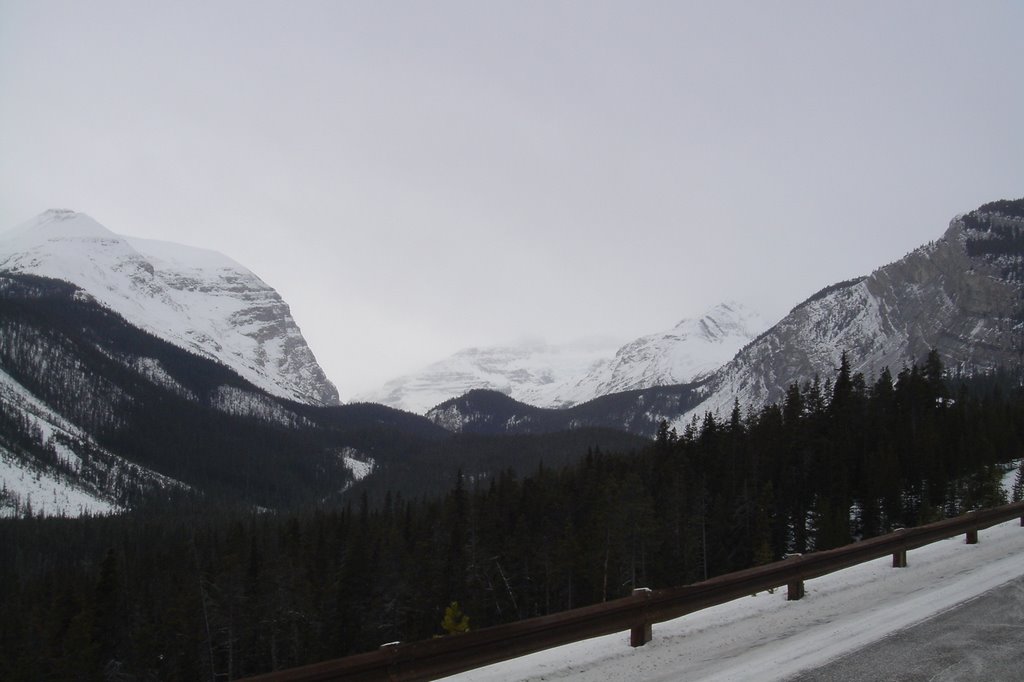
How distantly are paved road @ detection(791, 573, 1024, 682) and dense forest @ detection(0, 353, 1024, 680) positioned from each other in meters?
45.7

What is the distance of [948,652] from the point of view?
10125 millimetres

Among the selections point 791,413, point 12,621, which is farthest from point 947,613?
point 12,621

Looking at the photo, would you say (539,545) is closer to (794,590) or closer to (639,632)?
(794,590)

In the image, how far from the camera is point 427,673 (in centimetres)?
896

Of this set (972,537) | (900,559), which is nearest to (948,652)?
(900,559)

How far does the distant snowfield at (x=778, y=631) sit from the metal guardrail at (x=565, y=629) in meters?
0.38

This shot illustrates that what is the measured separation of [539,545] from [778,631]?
69.5 m

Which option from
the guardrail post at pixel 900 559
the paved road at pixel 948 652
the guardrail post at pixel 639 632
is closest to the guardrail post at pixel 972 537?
the guardrail post at pixel 900 559

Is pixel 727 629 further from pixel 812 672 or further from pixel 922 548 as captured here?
pixel 922 548

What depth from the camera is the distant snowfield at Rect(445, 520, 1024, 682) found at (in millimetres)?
9930

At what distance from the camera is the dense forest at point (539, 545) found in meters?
65.6

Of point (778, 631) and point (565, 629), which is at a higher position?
point (565, 629)

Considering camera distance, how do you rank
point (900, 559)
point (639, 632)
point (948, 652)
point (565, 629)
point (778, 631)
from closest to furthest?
point (948, 652) → point (565, 629) → point (639, 632) → point (778, 631) → point (900, 559)

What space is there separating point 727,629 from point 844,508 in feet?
225
